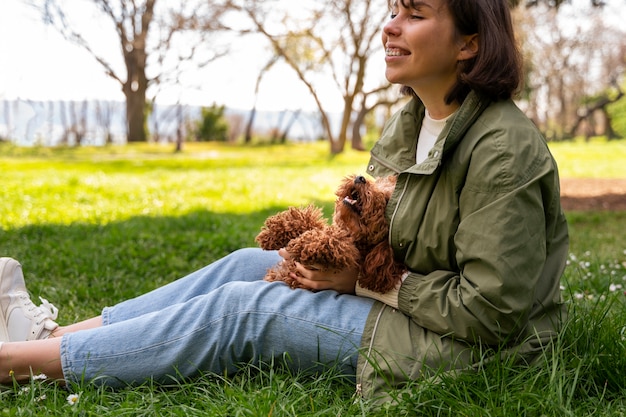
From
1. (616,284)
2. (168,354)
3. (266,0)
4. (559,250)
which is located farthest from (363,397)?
(266,0)

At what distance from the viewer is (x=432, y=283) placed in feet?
7.22

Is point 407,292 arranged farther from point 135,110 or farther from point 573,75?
point 573,75

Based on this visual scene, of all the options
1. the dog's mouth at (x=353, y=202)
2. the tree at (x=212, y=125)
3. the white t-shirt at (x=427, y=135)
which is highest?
the white t-shirt at (x=427, y=135)

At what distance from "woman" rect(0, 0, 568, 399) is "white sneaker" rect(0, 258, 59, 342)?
0.23 metres

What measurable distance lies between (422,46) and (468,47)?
175 mm

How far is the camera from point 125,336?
236 centimetres

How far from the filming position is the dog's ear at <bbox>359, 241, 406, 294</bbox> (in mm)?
2270

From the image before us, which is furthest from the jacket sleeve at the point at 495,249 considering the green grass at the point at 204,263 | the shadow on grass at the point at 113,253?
the shadow on grass at the point at 113,253

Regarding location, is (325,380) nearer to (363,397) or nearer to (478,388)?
(363,397)

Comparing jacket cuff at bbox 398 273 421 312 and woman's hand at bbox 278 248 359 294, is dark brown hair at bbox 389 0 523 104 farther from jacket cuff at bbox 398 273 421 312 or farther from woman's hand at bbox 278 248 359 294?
woman's hand at bbox 278 248 359 294

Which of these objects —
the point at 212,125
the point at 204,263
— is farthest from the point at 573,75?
the point at 204,263

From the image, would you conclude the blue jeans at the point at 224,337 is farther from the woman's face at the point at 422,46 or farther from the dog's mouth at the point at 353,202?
the woman's face at the point at 422,46

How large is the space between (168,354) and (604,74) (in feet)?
140

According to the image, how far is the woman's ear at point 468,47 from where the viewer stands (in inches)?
91.0
